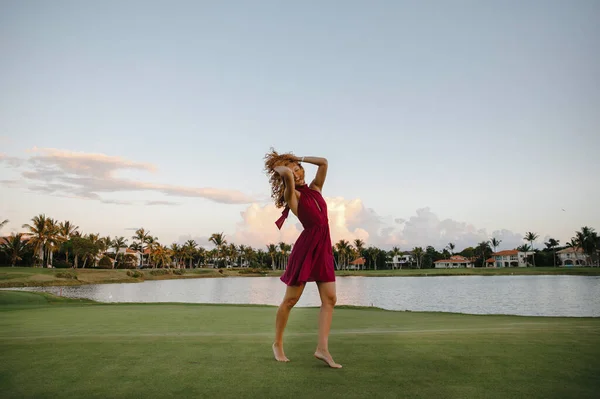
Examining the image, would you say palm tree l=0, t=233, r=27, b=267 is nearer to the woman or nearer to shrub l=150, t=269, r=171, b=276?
shrub l=150, t=269, r=171, b=276

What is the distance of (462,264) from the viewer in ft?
575

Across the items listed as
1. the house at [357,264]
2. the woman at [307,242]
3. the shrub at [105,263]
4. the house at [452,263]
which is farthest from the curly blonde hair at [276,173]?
the house at [452,263]

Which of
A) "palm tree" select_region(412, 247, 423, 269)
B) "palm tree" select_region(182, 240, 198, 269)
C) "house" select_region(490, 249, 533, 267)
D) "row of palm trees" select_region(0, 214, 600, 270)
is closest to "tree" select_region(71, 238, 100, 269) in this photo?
"row of palm trees" select_region(0, 214, 600, 270)

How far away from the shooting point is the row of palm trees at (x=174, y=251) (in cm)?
8156

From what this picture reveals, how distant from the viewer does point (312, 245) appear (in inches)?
184

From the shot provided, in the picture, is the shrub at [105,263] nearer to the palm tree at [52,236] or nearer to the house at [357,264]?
the palm tree at [52,236]

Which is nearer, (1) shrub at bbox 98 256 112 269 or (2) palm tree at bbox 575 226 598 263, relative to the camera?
(1) shrub at bbox 98 256 112 269

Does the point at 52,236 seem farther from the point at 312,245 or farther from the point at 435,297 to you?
the point at 312,245

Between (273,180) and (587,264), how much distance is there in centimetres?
17372

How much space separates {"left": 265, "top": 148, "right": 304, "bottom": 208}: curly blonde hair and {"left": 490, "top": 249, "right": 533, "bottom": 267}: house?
180827 mm

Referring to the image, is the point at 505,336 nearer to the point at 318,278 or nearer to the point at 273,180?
the point at 318,278

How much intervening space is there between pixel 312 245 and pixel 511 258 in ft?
610

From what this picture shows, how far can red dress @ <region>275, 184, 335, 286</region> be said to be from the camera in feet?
15.2

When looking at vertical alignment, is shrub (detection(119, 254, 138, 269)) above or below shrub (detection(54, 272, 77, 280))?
above
